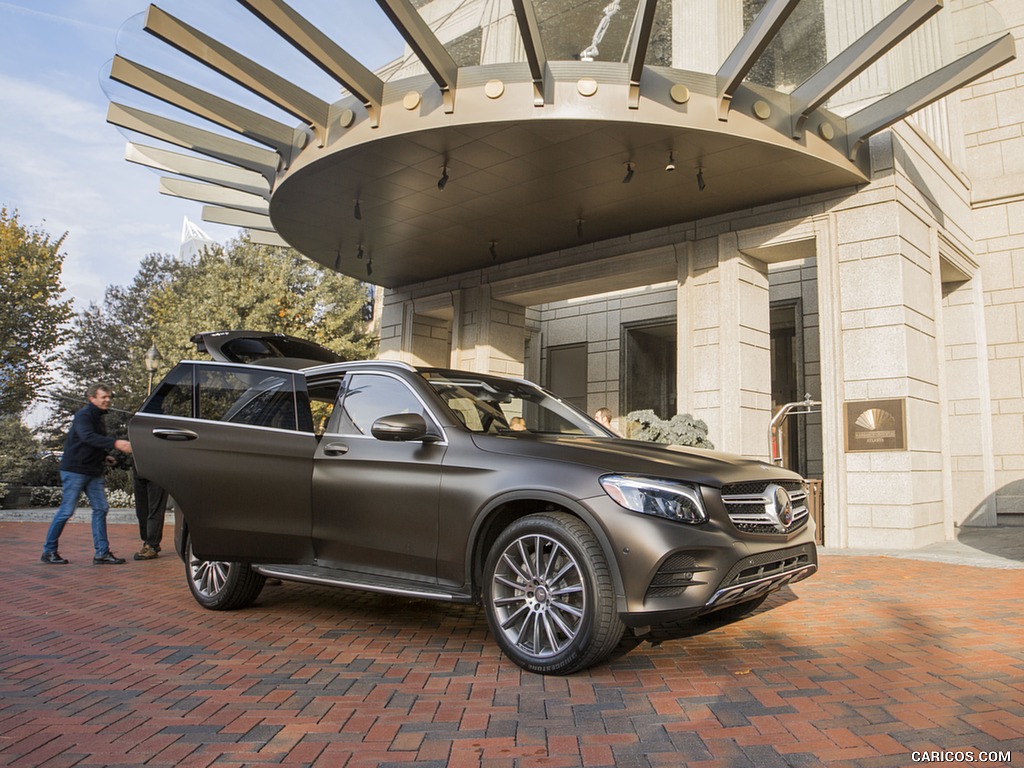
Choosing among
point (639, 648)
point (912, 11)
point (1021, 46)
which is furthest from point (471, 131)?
point (1021, 46)

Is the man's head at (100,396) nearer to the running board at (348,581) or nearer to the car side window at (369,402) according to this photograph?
the running board at (348,581)

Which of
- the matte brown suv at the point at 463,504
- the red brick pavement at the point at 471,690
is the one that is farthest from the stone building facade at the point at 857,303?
the matte brown suv at the point at 463,504

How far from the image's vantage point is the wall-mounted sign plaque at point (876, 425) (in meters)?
9.48

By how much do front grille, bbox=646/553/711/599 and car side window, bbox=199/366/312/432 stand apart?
2.61 metres

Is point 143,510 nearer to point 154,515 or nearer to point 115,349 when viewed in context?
point 154,515

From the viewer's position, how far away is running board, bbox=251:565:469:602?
12.8 ft

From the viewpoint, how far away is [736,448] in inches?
426

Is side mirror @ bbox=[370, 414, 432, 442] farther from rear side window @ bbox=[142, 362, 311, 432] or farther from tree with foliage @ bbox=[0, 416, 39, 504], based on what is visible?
tree with foliage @ bbox=[0, 416, 39, 504]

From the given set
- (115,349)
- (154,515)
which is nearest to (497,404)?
(154,515)

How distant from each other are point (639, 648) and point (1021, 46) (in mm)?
14860

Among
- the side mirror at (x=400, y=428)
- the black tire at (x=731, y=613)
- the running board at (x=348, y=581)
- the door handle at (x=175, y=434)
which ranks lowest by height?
the black tire at (x=731, y=613)

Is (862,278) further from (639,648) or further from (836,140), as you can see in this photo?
(639,648)

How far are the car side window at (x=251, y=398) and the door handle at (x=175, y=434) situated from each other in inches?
6.2

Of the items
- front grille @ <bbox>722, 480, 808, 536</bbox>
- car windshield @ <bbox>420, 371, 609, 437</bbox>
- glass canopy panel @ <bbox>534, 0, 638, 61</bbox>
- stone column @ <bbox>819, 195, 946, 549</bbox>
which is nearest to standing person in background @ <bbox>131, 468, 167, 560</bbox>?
car windshield @ <bbox>420, 371, 609, 437</bbox>
